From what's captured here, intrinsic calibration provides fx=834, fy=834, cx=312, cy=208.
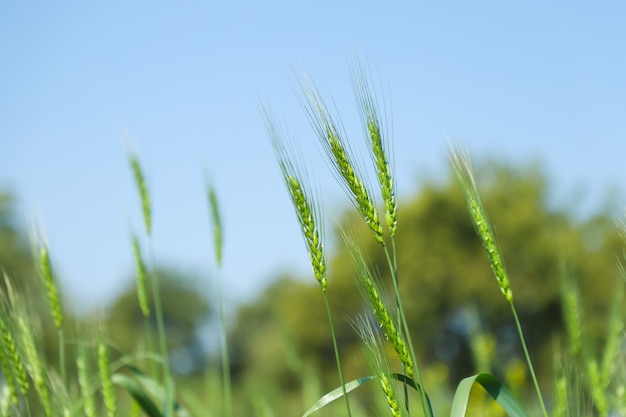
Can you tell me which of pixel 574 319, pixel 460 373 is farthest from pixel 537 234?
pixel 574 319

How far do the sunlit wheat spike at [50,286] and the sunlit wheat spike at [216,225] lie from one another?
596mm

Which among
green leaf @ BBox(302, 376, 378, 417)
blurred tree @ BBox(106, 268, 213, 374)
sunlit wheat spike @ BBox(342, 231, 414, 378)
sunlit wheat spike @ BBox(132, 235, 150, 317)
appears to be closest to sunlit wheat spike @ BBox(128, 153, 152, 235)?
sunlit wheat spike @ BBox(132, 235, 150, 317)

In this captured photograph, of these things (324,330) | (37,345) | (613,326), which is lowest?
(324,330)

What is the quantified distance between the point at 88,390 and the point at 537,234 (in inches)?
1155

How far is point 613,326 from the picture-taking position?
2.36 metres

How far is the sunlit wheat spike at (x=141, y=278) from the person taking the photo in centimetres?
237

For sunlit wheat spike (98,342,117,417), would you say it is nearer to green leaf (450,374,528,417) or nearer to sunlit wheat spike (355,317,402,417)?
sunlit wheat spike (355,317,402,417)

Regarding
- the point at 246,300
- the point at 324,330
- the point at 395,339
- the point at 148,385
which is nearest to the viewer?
the point at 395,339

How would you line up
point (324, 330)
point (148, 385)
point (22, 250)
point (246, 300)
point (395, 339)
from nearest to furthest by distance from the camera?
point (395, 339)
point (148, 385)
point (22, 250)
point (324, 330)
point (246, 300)

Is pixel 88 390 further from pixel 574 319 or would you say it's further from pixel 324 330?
pixel 324 330

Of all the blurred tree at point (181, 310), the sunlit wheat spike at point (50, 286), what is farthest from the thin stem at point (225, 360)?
the blurred tree at point (181, 310)

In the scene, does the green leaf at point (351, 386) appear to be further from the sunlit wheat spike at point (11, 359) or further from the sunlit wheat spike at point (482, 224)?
the sunlit wheat spike at point (11, 359)

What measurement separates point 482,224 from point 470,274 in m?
27.9

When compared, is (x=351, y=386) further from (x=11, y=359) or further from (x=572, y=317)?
(x=572, y=317)
